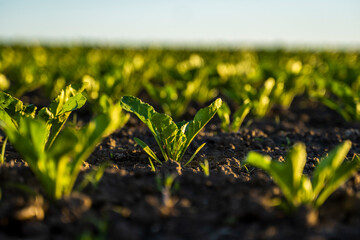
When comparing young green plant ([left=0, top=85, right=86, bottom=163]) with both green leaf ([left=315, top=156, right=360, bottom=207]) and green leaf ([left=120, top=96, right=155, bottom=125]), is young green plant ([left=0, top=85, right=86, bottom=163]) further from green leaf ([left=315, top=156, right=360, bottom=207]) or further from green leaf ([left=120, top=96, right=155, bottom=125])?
green leaf ([left=315, top=156, right=360, bottom=207])

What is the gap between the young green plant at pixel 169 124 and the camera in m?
2.25

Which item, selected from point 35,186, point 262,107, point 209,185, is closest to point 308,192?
point 209,185

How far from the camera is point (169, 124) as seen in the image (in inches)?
88.4

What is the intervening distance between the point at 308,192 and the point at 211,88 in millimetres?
3443

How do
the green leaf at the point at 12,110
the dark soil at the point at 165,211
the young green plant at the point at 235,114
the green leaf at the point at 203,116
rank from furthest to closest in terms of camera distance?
the young green plant at the point at 235,114 → the green leaf at the point at 203,116 → the green leaf at the point at 12,110 → the dark soil at the point at 165,211

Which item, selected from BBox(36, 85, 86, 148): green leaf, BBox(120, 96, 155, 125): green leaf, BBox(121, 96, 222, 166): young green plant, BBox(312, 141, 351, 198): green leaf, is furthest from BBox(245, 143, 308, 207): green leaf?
BBox(36, 85, 86, 148): green leaf

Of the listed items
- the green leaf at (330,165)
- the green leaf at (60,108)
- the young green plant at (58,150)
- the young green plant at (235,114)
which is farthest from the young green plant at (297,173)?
the young green plant at (235,114)

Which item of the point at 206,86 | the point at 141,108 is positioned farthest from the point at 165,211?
the point at 206,86

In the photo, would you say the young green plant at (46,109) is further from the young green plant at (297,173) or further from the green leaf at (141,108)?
the young green plant at (297,173)

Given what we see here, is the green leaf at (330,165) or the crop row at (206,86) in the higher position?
the green leaf at (330,165)

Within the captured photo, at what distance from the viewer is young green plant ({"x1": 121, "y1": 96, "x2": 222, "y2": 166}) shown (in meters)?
2.25

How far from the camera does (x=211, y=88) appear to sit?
16.3 feet

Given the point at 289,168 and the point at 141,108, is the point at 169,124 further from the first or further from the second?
the point at 289,168

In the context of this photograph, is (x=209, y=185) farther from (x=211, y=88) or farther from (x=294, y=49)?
(x=294, y=49)
